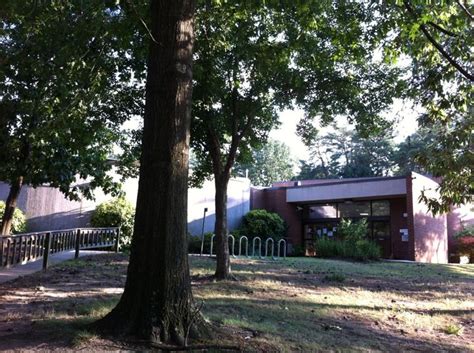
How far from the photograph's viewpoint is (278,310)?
25.2 ft

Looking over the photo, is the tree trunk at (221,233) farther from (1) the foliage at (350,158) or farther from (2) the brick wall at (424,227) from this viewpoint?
(1) the foliage at (350,158)

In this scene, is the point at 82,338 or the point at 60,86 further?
the point at 60,86

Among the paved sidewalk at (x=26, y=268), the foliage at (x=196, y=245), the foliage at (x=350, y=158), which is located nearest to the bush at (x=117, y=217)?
the foliage at (x=196, y=245)

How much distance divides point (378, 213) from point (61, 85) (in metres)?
20.5

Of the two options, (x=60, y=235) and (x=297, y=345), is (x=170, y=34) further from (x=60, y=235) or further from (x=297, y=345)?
(x=60, y=235)

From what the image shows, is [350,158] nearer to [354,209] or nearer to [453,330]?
[354,209]

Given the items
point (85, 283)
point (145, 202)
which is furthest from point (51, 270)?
point (145, 202)

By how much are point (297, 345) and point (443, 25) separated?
236 inches

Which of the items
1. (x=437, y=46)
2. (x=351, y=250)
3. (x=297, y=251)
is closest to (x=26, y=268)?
(x=437, y=46)

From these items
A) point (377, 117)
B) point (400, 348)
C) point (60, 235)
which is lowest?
point (400, 348)

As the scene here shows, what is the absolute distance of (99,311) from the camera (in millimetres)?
6398

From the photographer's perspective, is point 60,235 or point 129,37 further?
point 60,235

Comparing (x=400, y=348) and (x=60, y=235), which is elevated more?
(x=60, y=235)

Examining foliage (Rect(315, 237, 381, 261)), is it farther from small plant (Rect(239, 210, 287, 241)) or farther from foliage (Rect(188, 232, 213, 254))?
small plant (Rect(239, 210, 287, 241))
